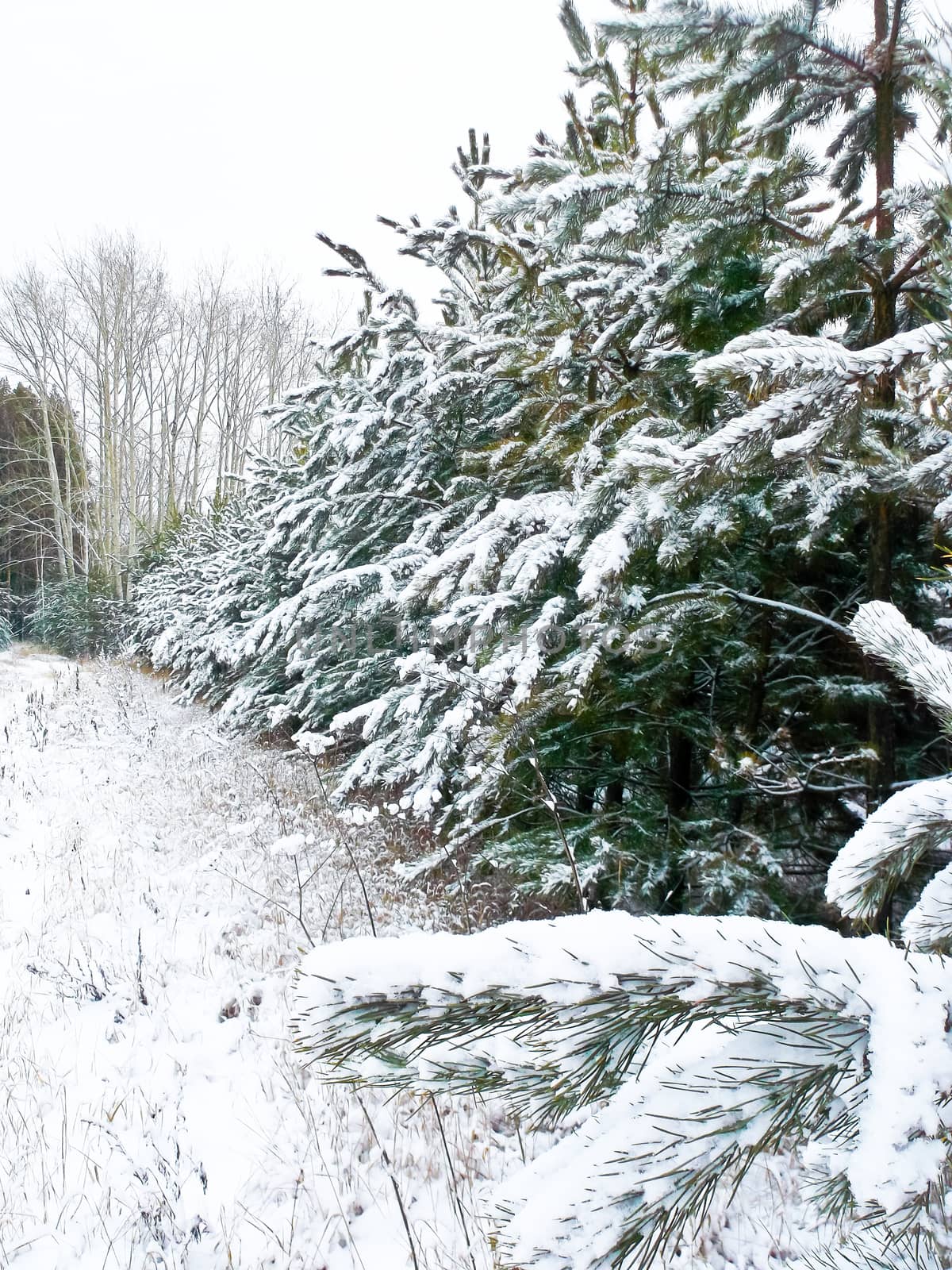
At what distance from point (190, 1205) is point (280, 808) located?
337 centimetres

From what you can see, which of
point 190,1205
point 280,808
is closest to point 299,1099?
point 190,1205

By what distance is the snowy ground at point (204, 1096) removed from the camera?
1.90m

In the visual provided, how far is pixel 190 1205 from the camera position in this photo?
2021 millimetres

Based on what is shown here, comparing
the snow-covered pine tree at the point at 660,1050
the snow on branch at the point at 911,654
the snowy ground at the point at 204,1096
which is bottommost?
the snowy ground at the point at 204,1096

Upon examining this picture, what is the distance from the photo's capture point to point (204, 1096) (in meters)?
2.49

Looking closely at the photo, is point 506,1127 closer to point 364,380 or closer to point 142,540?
point 364,380

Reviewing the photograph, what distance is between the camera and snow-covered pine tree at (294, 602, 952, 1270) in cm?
46

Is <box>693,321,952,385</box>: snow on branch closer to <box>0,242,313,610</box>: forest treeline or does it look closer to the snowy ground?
the snowy ground

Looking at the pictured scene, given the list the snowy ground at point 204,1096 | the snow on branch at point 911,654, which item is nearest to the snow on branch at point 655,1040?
the snowy ground at point 204,1096

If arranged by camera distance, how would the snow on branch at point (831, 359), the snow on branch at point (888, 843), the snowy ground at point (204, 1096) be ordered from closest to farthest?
1. the snow on branch at point (888, 843)
2. the snow on branch at point (831, 359)
3. the snowy ground at point (204, 1096)

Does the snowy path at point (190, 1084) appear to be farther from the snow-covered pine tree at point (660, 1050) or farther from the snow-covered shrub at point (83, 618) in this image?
the snow-covered shrub at point (83, 618)

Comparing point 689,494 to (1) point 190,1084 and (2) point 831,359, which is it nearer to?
(2) point 831,359

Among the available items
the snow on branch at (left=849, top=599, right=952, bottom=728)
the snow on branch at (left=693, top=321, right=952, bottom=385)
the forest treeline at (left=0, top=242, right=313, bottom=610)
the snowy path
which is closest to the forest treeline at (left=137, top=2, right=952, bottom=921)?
the snow on branch at (left=693, top=321, right=952, bottom=385)

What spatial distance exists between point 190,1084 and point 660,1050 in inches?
101
